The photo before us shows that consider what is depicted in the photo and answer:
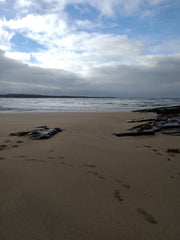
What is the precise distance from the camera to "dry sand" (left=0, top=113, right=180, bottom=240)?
1.38m

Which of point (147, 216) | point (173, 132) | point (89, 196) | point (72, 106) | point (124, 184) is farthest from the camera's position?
point (72, 106)

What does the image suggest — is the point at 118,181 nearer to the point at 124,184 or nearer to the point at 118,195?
the point at 124,184

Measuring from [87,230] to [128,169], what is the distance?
1.41m

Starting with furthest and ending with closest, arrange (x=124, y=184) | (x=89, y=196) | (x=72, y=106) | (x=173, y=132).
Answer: (x=72, y=106)
(x=173, y=132)
(x=124, y=184)
(x=89, y=196)

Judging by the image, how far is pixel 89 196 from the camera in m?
1.85

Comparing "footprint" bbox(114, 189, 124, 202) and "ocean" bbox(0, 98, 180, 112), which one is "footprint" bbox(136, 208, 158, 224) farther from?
"ocean" bbox(0, 98, 180, 112)

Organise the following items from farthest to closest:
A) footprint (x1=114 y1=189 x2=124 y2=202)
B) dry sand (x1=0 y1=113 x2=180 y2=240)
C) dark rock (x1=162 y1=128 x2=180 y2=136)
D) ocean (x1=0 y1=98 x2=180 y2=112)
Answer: ocean (x1=0 y1=98 x2=180 y2=112), dark rock (x1=162 y1=128 x2=180 y2=136), footprint (x1=114 y1=189 x2=124 y2=202), dry sand (x1=0 y1=113 x2=180 y2=240)

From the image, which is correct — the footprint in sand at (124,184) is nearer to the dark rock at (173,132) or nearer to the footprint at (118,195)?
the footprint at (118,195)

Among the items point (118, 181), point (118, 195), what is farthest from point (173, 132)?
point (118, 195)

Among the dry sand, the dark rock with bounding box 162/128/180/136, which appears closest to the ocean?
the dark rock with bounding box 162/128/180/136

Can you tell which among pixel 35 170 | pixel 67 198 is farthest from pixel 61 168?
pixel 67 198

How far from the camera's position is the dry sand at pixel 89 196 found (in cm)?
138

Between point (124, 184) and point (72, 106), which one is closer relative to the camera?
point (124, 184)

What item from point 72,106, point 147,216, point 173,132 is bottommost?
point 147,216
